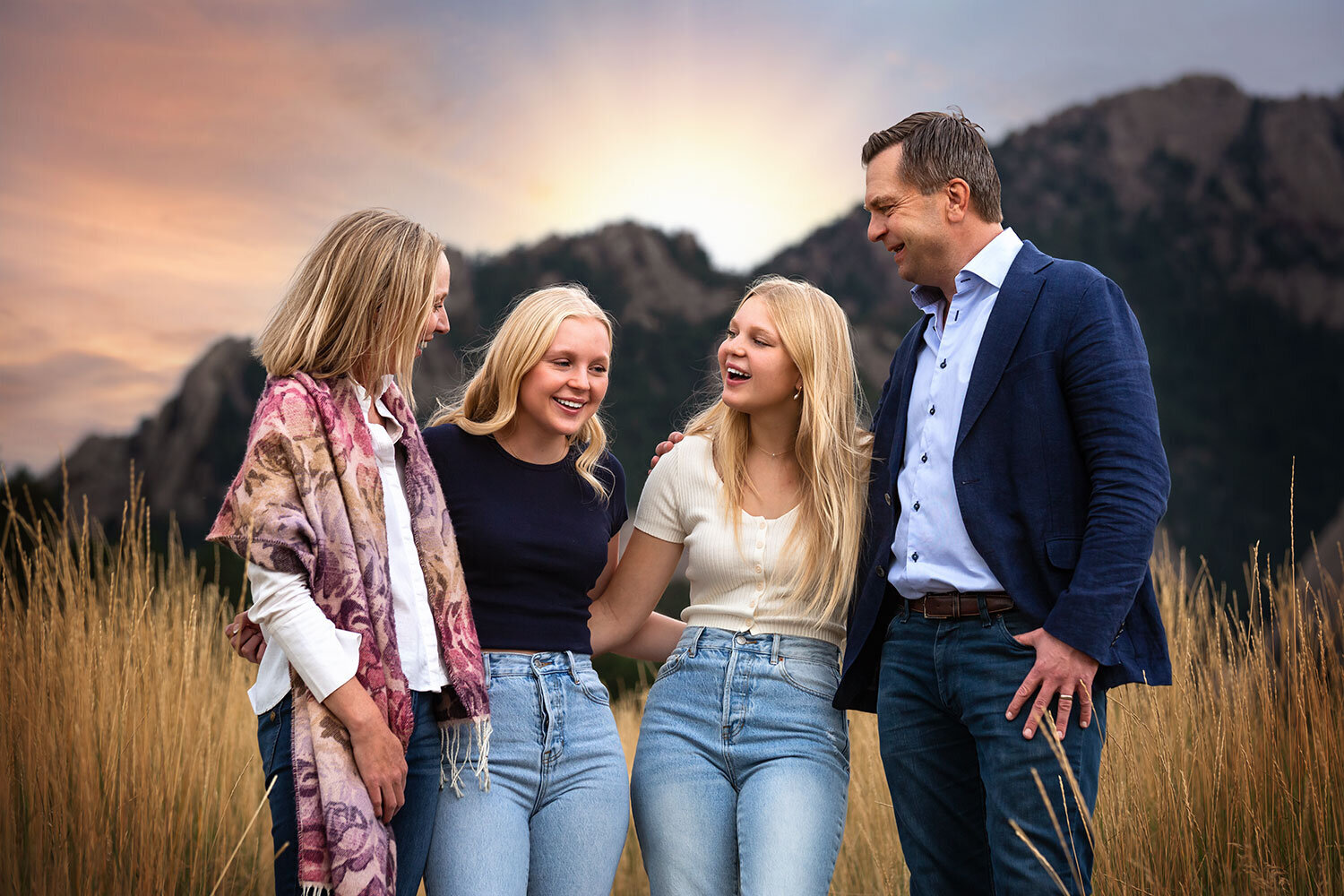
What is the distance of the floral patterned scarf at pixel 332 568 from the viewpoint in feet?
5.81

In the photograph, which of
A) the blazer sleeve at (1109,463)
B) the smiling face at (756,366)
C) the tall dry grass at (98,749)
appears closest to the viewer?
the blazer sleeve at (1109,463)

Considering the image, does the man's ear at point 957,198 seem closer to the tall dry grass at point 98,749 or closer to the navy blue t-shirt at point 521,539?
the navy blue t-shirt at point 521,539

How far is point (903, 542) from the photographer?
2.24 meters

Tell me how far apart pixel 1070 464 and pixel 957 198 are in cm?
66

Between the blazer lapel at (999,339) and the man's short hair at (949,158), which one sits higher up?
the man's short hair at (949,158)

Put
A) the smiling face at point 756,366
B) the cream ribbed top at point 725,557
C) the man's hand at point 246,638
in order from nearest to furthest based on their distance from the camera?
the man's hand at point 246,638, the cream ribbed top at point 725,557, the smiling face at point 756,366

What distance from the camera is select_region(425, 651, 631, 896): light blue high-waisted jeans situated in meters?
2.06

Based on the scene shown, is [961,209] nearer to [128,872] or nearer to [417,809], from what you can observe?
[417,809]

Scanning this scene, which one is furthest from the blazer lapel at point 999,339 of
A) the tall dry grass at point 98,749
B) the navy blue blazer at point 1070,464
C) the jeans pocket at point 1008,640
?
the tall dry grass at point 98,749

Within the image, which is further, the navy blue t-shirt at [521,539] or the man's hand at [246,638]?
the navy blue t-shirt at [521,539]

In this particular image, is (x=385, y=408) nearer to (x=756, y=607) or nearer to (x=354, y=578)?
(x=354, y=578)

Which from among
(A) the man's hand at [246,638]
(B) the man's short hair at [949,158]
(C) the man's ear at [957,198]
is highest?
(B) the man's short hair at [949,158]

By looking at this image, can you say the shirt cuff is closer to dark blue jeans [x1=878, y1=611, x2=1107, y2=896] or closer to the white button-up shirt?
the white button-up shirt

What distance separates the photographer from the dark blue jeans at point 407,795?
5.92 ft
